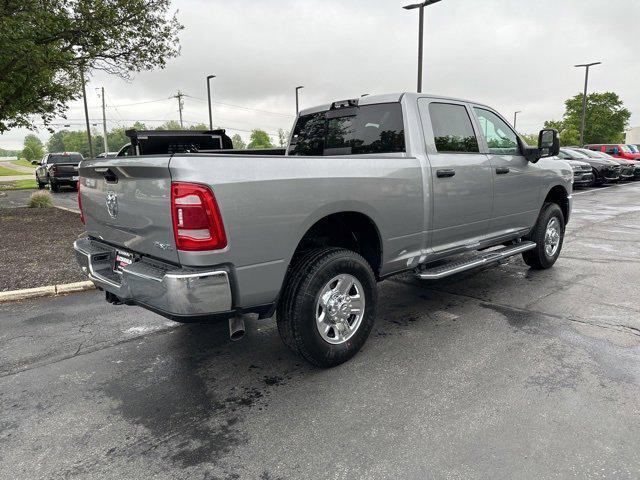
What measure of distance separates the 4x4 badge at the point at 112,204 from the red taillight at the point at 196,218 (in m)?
0.75

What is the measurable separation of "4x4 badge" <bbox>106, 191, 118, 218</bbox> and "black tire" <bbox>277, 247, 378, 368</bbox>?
1.25m

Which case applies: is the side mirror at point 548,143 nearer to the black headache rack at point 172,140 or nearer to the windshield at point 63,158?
the black headache rack at point 172,140

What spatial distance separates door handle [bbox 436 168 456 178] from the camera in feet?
13.0

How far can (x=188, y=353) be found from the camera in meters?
3.71

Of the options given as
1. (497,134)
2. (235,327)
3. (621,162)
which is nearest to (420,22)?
(497,134)

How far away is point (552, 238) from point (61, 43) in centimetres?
1139

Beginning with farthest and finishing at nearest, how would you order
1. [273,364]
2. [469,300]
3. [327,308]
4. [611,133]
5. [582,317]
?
[611,133] → [469,300] → [582,317] → [273,364] → [327,308]

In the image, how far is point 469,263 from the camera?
438cm

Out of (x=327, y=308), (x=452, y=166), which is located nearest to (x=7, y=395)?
(x=327, y=308)

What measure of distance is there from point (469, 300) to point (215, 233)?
10.5ft

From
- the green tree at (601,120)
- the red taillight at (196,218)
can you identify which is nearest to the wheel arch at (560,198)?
the red taillight at (196,218)

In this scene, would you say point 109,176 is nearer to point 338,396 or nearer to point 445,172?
point 338,396

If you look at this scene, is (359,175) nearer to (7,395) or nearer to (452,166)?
(452,166)

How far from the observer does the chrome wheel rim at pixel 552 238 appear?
5.91 m
